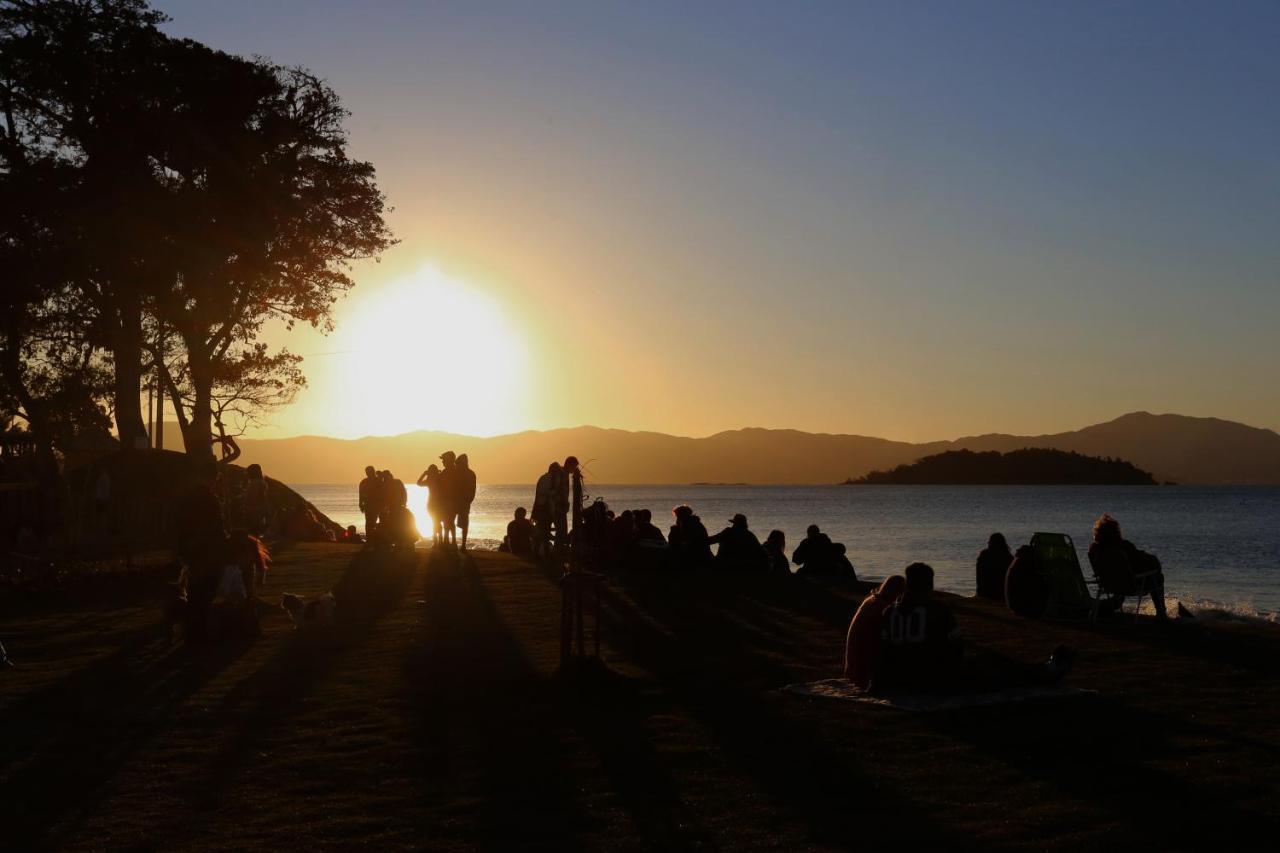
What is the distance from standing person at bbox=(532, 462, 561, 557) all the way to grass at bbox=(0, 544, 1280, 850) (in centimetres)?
764

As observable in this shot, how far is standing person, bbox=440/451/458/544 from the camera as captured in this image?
2312cm

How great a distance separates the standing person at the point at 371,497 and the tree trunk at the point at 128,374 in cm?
828

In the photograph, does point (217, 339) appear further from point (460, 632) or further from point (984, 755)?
point (984, 755)

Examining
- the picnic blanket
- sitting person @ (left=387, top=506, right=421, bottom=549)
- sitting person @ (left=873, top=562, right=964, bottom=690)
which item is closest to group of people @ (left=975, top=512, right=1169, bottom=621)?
the picnic blanket

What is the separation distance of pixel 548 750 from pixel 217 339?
26863mm

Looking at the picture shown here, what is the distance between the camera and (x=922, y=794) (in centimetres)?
691

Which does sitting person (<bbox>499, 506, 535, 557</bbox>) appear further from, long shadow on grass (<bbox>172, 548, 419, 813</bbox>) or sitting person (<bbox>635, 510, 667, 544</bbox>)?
long shadow on grass (<bbox>172, 548, 419, 813</bbox>)

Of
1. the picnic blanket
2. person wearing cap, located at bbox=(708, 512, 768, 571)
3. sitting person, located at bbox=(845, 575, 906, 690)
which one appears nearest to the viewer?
the picnic blanket

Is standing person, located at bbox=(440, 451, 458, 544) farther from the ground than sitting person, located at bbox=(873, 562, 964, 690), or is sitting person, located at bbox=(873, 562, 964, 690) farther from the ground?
standing person, located at bbox=(440, 451, 458, 544)

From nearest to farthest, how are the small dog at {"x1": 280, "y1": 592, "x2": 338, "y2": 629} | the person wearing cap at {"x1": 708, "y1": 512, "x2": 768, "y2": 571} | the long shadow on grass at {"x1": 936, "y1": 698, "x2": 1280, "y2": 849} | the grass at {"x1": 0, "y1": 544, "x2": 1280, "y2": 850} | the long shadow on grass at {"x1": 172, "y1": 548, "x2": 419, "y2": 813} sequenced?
the long shadow on grass at {"x1": 936, "y1": 698, "x2": 1280, "y2": 849} < the grass at {"x1": 0, "y1": 544, "x2": 1280, "y2": 850} < the long shadow on grass at {"x1": 172, "y1": 548, "x2": 419, "y2": 813} < the small dog at {"x1": 280, "y1": 592, "x2": 338, "y2": 629} < the person wearing cap at {"x1": 708, "y1": 512, "x2": 768, "y2": 571}

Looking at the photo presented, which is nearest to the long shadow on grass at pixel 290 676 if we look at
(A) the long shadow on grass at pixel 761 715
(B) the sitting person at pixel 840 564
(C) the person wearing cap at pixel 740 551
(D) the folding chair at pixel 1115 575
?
(A) the long shadow on grass at pixel 761 715

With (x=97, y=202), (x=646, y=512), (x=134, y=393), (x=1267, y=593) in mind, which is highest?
(x=97, y=202)

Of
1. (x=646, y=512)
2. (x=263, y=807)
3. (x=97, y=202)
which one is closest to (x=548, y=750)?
(x=263, y=807)

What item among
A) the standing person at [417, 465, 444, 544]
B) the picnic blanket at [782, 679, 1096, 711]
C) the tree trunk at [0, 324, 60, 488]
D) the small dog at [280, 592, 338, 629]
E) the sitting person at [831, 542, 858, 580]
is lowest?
the picnic blanket at [782, 679, 1096, 711]
